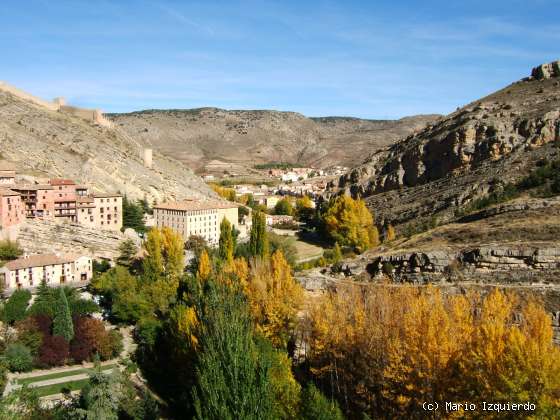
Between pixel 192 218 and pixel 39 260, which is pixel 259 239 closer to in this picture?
pixel 192 218

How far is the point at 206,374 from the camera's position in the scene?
16781mm

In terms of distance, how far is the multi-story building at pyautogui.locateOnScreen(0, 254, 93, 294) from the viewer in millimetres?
31203

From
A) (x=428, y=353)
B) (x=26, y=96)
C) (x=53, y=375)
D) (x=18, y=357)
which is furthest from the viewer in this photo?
(x=26, y=96)

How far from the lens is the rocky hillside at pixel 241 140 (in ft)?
514

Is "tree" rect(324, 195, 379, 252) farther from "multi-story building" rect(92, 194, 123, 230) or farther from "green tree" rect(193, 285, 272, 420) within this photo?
"green tree" rect(193, 285, 272, 420)

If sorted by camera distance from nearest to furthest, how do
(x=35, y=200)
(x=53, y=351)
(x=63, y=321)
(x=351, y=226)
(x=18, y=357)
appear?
(x=18, y=357), (x=53, y=351), (x=63, y=321), (x=35, y=200), (x=351, y=226)

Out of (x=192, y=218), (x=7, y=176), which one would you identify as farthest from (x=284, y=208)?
(x=7, y=176)

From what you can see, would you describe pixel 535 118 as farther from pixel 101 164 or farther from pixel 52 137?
pixel 52 137

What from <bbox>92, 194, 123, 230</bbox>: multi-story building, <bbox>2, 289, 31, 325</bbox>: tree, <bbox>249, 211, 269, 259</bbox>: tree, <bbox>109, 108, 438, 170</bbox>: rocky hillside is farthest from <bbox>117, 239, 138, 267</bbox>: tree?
<bbox>109, 108, 438, 170</bbox>: rocky hillside

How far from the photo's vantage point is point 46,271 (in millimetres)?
32969

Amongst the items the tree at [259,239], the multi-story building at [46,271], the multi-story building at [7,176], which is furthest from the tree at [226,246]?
the multi-story building at [7,176]

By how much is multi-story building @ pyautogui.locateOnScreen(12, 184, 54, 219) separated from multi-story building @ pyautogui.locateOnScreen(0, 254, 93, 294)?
187 inches

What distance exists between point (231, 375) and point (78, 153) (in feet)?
146

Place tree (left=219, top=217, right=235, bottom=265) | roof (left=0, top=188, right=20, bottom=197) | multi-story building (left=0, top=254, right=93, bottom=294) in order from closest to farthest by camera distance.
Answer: multi-story building (left=0, top=254, right=93, bottom=294), roof (left=0, top=188, right=20, bottom=197), tree (left=219, top=217, right=235, bottom=265)
